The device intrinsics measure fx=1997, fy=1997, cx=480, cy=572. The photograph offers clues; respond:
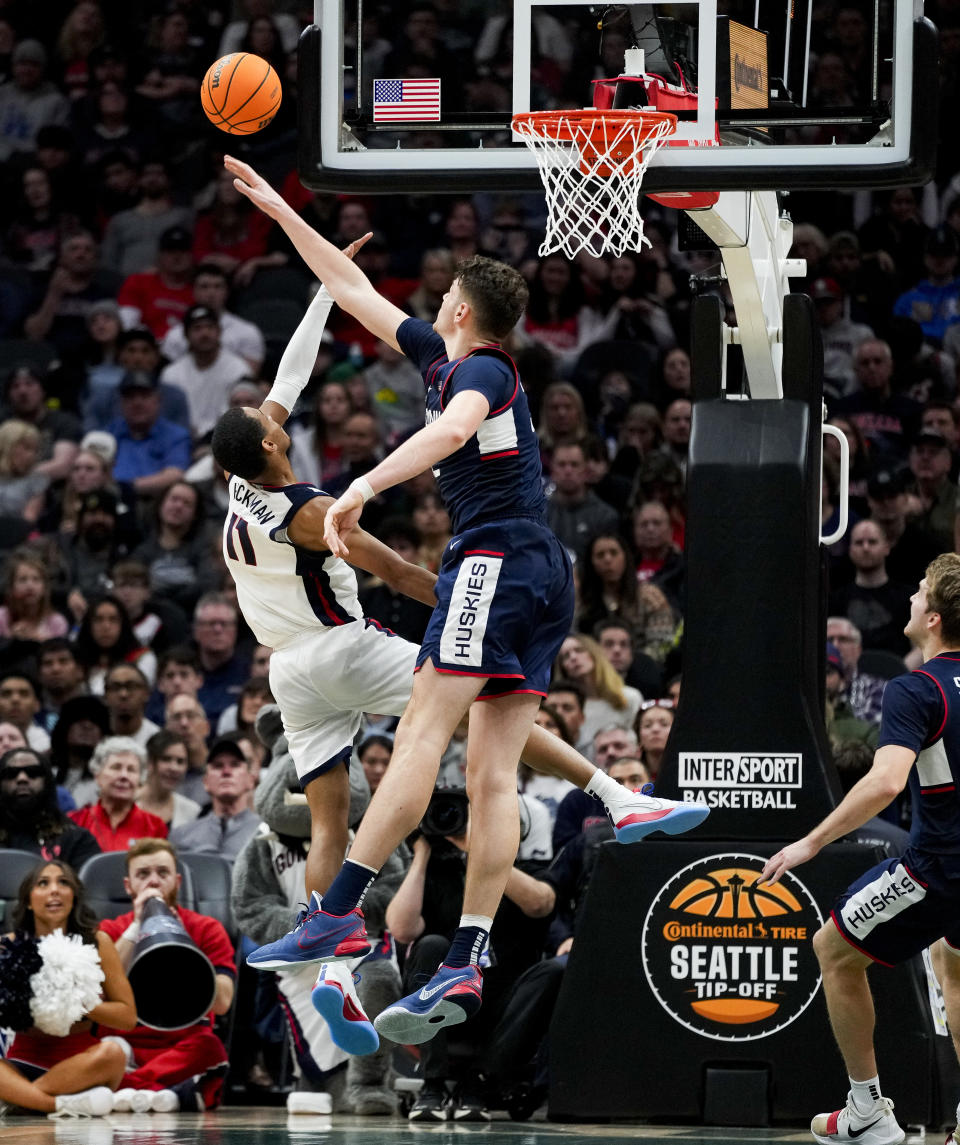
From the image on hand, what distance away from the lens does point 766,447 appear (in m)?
9.39

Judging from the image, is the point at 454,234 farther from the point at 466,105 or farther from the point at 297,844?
the point at 297,844

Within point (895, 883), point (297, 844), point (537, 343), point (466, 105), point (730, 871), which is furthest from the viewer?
point (466, 105)

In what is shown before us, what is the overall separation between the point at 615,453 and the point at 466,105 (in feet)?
14.2

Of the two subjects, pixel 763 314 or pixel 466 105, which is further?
pixel 466 105

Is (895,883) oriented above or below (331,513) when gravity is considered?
below

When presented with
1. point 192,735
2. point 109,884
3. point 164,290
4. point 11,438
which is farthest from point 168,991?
point 164,290

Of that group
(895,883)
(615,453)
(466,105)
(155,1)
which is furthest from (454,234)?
(895,883)

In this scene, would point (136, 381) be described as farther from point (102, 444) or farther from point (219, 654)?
point (219, 654)

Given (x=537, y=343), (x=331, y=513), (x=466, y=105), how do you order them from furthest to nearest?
(x=466, y=105) < (x=537, y=343) < (x=331, y=513)

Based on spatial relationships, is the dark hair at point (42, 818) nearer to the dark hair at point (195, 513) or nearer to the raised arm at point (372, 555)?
the raised arm at point (372, 555)

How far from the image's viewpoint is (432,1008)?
6.90 metres

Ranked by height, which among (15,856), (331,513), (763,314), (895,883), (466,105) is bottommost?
(15,856)

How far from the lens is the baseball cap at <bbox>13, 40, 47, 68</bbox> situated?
19016 millimetres

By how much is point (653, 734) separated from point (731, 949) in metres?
2.32
